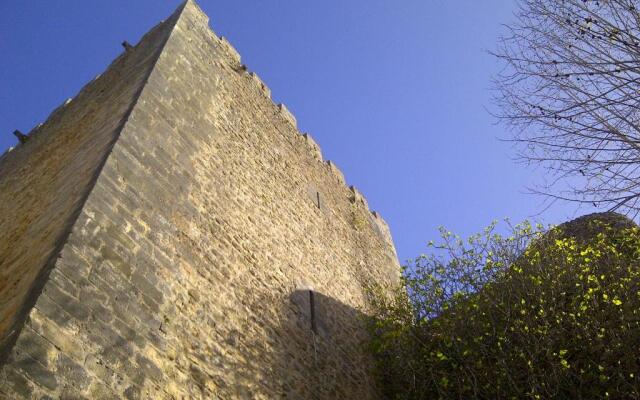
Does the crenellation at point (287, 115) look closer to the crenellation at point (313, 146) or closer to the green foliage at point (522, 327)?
the crenellation at point (313, 146)

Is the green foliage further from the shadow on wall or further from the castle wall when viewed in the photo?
the castle wall

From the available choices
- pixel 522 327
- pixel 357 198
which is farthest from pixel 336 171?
pixel 522 327

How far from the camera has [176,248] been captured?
17.0 ft

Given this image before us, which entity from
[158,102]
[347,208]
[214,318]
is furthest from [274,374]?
[347,208]

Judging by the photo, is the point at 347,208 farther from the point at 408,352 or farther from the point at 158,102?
the point at 158,102

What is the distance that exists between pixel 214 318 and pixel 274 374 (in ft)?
3.22

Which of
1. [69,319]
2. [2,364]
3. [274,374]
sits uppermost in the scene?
[274,374]

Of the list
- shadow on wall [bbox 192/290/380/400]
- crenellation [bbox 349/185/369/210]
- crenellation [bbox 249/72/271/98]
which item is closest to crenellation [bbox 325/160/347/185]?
crenellation [bbox 349/185/369/210]

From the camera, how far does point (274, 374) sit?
5582 millimetres

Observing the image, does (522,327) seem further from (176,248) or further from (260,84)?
(260,84)

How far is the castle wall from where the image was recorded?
13.3 ft

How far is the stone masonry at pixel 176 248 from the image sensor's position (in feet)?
12.5

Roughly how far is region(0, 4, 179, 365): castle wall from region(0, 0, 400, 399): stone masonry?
3 centimetres

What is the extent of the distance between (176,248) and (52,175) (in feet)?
7.78
